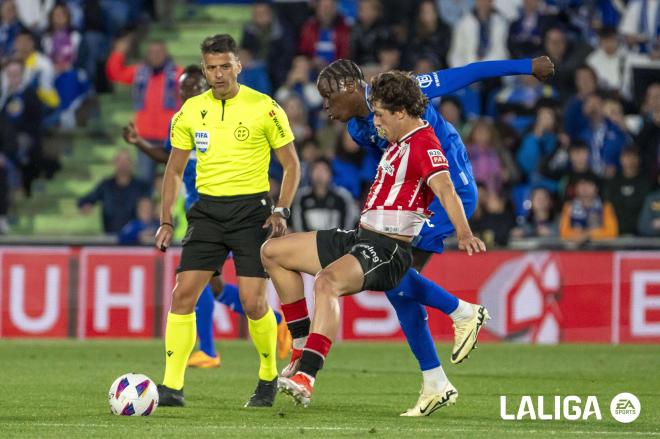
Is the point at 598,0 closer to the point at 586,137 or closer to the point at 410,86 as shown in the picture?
the point at 586,137

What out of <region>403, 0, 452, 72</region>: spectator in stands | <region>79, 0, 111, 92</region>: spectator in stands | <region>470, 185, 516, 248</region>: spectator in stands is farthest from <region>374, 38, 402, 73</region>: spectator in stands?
<region>79, 0, 111, 92</region>: spectator in stands

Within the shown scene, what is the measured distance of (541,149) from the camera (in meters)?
17.9

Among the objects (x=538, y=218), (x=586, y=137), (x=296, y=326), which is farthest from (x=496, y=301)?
(x=296, y=326)

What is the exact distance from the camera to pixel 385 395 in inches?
Answer: 406

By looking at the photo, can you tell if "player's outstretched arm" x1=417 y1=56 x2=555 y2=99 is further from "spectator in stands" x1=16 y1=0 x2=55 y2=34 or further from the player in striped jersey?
"spectator in stands" x1=16 y1=0 x2=55 y2=34

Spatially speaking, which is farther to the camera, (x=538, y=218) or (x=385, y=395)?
(x=538, y=218)

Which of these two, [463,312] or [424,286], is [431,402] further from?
[424,286]

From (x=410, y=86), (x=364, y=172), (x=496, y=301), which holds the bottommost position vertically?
(x=496, y=301)

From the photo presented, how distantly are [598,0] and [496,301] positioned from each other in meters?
5.74

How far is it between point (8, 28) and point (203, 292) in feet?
30.1

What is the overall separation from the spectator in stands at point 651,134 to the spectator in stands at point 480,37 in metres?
1.90

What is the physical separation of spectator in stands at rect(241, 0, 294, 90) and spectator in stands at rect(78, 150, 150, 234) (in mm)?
2704

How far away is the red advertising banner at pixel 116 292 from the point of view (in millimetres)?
15859

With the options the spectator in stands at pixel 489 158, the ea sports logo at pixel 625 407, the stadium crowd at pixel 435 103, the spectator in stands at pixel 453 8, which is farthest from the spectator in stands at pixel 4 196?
the ea sports logo at pixel 625 407
